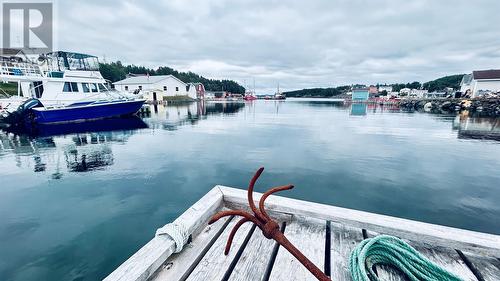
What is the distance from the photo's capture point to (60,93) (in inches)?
735

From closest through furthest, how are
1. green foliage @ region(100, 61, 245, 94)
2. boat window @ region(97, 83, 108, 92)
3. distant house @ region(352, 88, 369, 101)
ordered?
1. boat window @ region(97, 83, 108, 92)
2. green foliage @ region(100, 61, 245, 94)
3. distant house @ region(352, 88, 369, 101)

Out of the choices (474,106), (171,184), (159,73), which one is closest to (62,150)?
(171,184)

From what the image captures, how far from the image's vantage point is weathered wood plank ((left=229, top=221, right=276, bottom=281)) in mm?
1489

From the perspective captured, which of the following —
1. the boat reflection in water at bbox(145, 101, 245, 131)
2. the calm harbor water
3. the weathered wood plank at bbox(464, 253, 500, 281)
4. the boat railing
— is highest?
the boat railing

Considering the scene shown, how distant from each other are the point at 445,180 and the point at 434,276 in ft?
22.0

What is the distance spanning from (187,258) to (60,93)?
23.5m

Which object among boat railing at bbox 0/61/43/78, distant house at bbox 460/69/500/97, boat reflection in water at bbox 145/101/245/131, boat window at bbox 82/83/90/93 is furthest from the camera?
distant house at bbox 460/69/500/97

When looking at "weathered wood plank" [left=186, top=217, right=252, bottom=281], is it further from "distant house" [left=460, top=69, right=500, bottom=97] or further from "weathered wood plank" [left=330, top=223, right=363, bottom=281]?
"distant house" [left=460, top=69, right=500, bottom=97]

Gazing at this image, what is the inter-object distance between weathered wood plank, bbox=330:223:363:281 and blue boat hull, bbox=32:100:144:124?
22.0 metres

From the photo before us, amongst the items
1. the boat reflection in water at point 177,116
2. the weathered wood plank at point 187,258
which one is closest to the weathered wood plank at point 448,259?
the weathered wood plank at point 187,258

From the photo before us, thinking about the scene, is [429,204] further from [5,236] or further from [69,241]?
[5,236]

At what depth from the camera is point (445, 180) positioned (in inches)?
252

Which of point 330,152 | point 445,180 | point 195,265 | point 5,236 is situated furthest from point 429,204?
point 5,236

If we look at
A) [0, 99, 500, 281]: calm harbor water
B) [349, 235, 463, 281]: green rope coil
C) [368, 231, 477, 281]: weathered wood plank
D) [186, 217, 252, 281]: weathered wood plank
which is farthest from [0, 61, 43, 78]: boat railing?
[368, 231, 477, 281]: weathered wood plank
